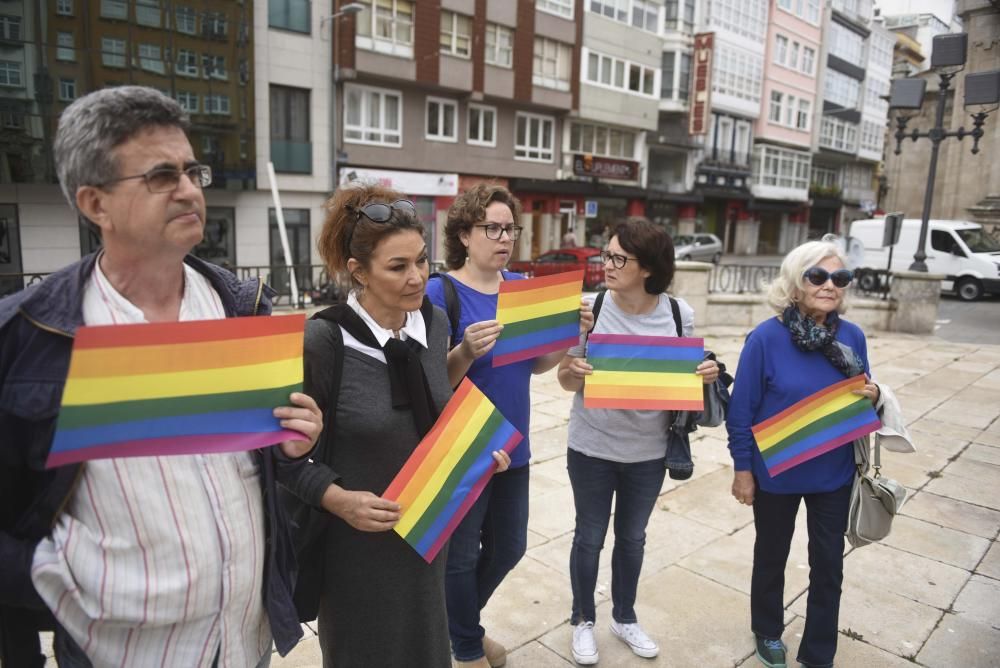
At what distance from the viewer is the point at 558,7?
3016 centimetres

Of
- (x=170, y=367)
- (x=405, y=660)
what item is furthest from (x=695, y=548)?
(x=170, y=367)

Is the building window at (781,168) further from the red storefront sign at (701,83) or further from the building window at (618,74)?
the building window at (618,74)

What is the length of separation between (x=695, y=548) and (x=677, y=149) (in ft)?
122

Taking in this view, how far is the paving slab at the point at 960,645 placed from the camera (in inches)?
134

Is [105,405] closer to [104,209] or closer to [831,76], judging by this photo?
[104,209]

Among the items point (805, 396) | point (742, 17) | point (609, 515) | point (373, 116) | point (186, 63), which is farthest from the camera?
point (742, 17)

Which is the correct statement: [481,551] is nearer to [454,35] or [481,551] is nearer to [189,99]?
[189,99]

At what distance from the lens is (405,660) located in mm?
2176

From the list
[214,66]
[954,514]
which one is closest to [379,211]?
[954,514]

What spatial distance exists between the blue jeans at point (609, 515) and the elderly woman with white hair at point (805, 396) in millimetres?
465

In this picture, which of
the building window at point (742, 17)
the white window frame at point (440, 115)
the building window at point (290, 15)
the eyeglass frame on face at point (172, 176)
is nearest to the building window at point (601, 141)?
the white window frame at point (440, 115)

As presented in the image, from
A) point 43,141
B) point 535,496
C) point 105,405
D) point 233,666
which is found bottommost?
point 535,496

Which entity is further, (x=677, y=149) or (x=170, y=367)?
(x=677, y=149)

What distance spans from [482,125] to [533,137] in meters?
3.46
